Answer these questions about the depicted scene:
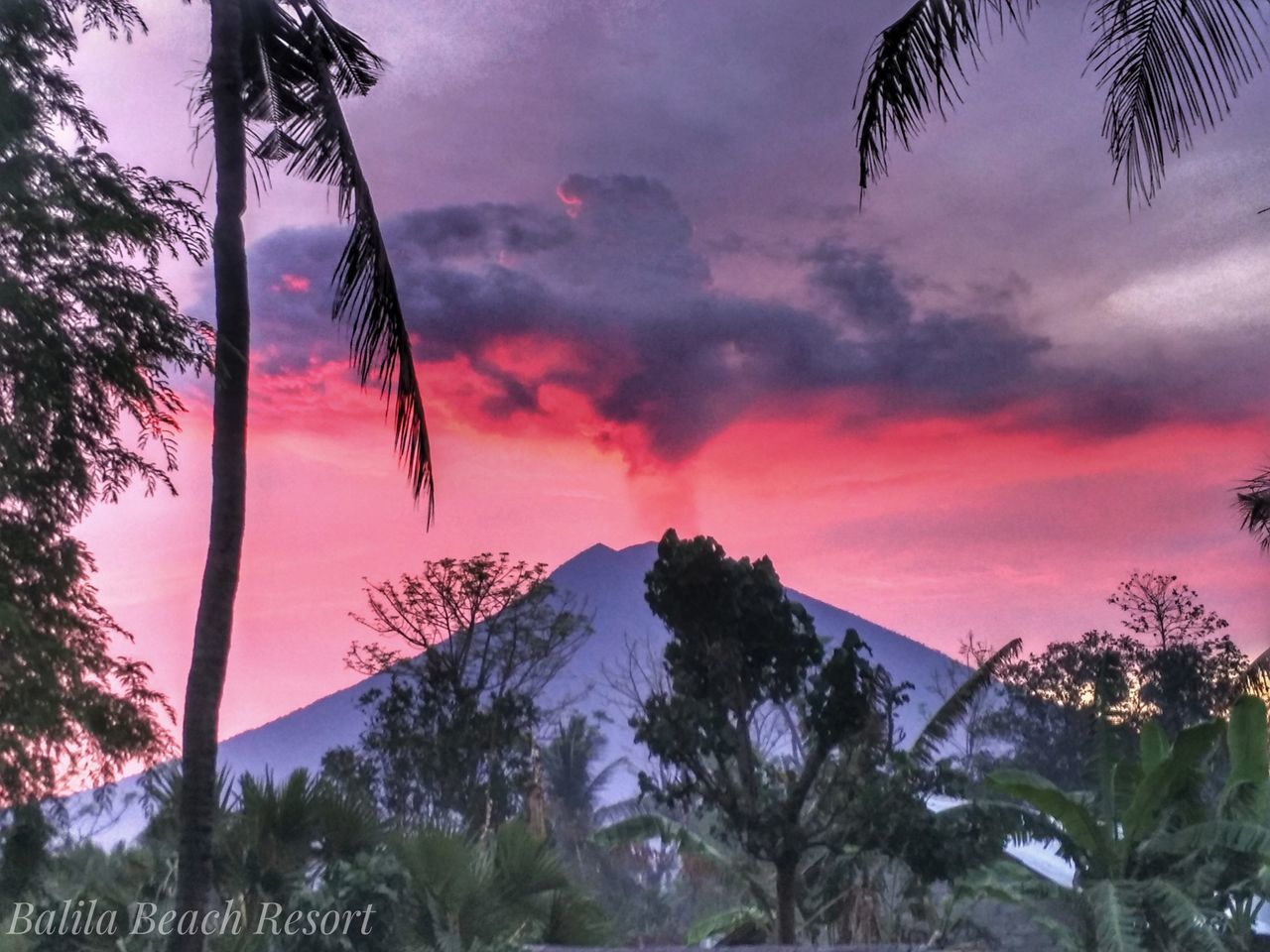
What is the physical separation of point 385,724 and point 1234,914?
18.7 m

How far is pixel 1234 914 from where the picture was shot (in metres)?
19.1

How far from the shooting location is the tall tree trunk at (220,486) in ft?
26.7

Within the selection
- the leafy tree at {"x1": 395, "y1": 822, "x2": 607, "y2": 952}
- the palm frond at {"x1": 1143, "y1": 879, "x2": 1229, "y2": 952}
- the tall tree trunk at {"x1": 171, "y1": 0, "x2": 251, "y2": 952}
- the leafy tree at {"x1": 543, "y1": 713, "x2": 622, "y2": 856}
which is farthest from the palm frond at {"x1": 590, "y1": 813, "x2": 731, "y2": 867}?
the leafy tree at {"x1": 543, "y1": 713, "x2": 622, "y2": 856}

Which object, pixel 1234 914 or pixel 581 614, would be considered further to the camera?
pixel 581 614

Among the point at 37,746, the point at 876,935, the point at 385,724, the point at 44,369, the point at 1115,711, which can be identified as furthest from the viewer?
the point at 1115,711

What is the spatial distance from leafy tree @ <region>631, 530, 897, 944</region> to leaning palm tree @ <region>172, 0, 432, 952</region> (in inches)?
362

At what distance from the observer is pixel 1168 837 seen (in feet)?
58.4

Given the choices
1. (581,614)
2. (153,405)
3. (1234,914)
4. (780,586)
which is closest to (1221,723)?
(1234,914)

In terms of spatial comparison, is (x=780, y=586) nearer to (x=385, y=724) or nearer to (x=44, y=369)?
(x=44, y=369)

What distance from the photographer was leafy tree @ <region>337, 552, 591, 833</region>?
2952cm

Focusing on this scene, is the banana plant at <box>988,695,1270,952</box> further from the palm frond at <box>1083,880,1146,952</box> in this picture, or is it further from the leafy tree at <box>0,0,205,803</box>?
the leafy tree at <box>0,0,205,803</box>

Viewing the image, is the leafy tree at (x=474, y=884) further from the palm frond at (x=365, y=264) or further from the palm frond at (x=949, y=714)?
the palm frond at (x=949, y=714)

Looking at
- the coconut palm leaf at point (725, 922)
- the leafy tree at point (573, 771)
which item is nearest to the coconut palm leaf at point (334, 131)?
the coconut palm leaf at point (725, 922)

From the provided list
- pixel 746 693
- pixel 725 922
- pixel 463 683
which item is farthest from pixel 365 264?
pixel 463 683
